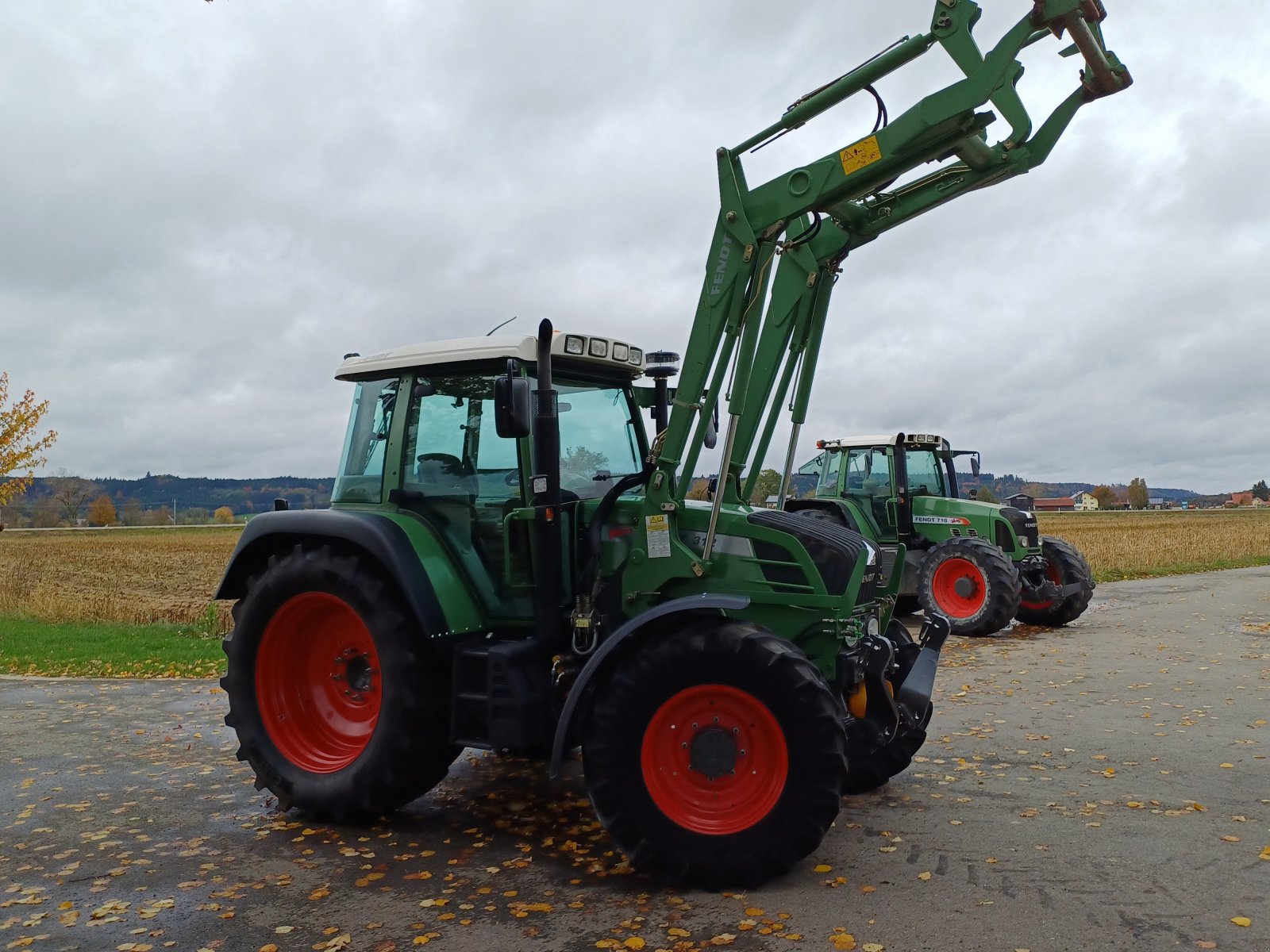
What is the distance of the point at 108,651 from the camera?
42.0 feet

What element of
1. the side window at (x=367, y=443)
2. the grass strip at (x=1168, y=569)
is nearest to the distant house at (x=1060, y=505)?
the grass strip at (x=1168, y=569)

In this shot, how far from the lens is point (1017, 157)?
531cm

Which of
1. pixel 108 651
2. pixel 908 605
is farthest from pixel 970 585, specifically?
pixel 108 651

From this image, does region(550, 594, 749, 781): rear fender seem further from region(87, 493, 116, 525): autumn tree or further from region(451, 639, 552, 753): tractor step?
region(87, 493, 116, 525): autumn tree

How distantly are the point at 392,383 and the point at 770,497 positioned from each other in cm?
294

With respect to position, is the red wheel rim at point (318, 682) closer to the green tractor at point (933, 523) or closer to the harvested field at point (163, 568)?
the green tractor at point (933, 523)

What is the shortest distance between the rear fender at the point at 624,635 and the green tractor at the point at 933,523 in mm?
8796

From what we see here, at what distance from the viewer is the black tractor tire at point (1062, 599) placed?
563 inches

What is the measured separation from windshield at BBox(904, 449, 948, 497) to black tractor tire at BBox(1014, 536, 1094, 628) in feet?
5.84

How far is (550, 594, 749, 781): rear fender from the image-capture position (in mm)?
4816

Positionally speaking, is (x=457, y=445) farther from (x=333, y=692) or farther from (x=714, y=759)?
(x=714, y=759)

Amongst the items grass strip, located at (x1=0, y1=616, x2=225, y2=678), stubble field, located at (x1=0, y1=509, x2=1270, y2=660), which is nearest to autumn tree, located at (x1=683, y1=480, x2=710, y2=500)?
grass strip, located at (x1=0, y1=616, x2=225, y2=678)

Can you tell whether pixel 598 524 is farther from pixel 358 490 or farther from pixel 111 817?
pixel 111 817

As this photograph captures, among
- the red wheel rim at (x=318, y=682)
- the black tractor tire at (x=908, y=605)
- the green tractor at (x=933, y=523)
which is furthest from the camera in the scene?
the black tractor tire at (x=908, y=605)
